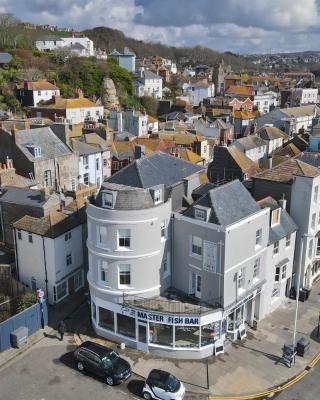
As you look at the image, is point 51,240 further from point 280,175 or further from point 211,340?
point 280,175

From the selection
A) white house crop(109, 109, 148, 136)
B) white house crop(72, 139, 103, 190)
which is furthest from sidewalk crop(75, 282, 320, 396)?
white house crop(109, 109, 148, 136)

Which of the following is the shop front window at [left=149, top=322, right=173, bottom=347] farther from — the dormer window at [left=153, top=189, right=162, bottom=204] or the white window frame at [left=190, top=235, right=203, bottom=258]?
the dormer window at [left=153, top=189, right=162, bottom=204]

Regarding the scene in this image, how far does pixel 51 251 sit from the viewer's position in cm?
3111

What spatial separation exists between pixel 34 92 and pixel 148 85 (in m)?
36.9

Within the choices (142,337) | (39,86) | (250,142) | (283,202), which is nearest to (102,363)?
(142,337)

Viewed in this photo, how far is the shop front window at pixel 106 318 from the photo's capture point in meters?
28.6

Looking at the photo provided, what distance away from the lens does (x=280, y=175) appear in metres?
33.6

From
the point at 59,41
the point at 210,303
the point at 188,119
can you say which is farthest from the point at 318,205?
the point at 59,41

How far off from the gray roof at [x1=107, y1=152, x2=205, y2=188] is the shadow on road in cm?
1174

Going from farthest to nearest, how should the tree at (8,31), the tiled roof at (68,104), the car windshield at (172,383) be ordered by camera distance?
the tree at (8,31) → the tiled roof at (68,104) → the car windshield at (172,383)

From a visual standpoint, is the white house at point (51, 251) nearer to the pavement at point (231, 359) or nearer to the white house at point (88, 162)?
the pavement at point (231, 359)

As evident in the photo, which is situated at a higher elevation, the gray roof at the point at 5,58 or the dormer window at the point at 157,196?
the gray roof at the point at 5,58

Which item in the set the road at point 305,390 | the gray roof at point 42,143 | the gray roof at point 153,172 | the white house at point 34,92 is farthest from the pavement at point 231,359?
the white house at point 34,92

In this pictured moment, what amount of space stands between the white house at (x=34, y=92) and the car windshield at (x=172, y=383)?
6803 centimetres
